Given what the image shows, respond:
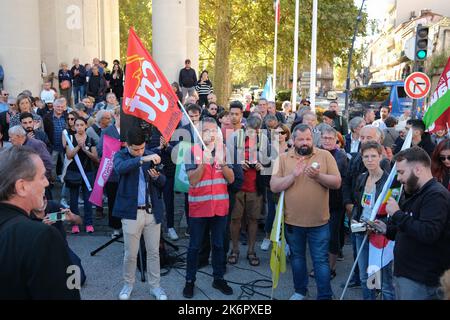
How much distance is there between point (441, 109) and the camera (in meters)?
5.66

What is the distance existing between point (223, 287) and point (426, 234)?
2551 mm

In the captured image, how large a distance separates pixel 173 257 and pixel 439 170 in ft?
11.3

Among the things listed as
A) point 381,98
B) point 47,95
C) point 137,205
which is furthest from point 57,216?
point 381,98

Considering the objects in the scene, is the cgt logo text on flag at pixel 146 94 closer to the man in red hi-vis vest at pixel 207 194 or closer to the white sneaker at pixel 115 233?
the man in red hi-vis vest at pixel 207 194

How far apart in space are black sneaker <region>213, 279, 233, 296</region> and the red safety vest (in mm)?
773

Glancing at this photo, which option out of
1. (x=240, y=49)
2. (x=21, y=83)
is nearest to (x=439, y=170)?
(x=21, y=83)

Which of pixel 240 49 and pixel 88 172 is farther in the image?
pixel 240 49

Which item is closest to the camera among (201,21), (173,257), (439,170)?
(439,170)

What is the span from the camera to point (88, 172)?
7160mm

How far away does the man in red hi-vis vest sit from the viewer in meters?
4.90

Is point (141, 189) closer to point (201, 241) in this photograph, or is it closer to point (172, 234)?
point (201, 241)

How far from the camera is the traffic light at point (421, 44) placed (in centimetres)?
1101

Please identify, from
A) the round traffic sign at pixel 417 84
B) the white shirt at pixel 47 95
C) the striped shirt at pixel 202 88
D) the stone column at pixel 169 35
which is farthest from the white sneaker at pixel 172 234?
the stone column at pixel 169 35
